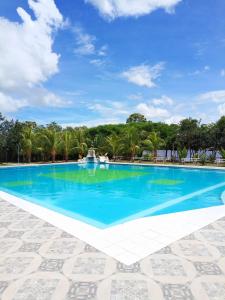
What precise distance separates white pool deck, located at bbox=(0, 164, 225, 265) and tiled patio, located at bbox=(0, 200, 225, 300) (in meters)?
0.13

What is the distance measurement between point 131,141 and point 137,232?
17.9 m

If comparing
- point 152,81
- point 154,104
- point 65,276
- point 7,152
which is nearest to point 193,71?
point 152,81

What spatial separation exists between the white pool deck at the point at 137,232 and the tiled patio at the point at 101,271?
0.44 feet

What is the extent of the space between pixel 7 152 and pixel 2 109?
382cm

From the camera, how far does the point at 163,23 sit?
10648 millimetres

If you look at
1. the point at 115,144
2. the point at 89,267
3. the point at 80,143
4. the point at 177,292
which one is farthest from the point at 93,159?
the point at 177,292

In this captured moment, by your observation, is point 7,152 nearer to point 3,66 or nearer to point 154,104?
point 3,66

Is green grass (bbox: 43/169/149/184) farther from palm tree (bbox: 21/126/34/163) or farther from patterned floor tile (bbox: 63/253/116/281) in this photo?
patterned floor tile (bbox: 63/253/116/281)

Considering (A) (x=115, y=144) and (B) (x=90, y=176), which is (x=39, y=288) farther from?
(A) (x=115, y=144)

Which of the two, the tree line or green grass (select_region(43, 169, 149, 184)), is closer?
green grass (select_region(43, 169, 149, 184))

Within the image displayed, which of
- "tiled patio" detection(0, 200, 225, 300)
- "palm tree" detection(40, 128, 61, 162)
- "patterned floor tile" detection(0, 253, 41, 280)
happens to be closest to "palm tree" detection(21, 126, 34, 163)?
"palm tree" detection(40, 128, 61, 162)

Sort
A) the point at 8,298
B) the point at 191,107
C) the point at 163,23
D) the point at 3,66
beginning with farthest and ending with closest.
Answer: the point at 191,107 → the point at 3,66 → the point at 163,23 → the point at 8,298

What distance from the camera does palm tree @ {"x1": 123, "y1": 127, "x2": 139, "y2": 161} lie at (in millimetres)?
21328

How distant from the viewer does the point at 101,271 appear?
2.47 meters
